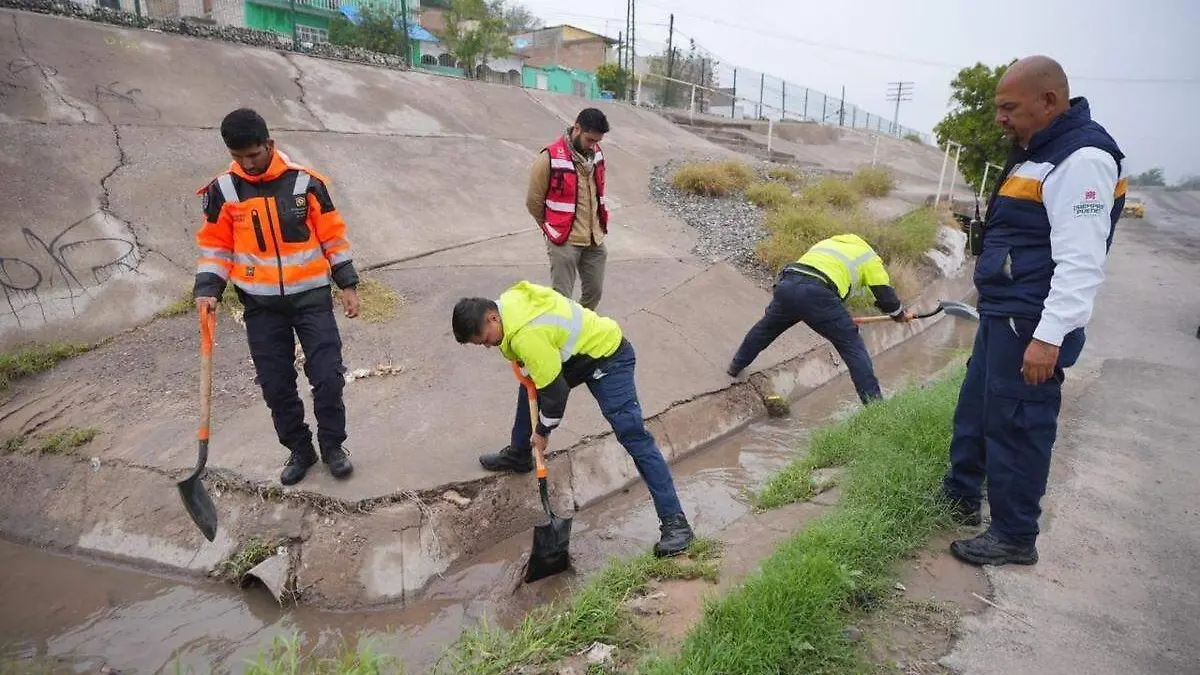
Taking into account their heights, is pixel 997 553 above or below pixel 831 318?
below

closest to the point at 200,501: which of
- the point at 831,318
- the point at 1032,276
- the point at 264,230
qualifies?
the point at 264,230

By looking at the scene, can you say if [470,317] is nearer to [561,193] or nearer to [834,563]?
[834,563]

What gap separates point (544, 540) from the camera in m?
3.33

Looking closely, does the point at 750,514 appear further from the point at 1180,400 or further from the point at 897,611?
the point at 1180,400

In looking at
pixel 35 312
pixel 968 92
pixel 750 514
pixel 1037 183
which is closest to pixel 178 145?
pixel 35 312

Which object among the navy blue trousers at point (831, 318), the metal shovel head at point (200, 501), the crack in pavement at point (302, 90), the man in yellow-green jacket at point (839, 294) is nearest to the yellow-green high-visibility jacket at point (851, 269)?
the man in yellow-green jacket at point (839, 294)

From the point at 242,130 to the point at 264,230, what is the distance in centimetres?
48

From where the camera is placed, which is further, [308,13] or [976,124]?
[308,13]

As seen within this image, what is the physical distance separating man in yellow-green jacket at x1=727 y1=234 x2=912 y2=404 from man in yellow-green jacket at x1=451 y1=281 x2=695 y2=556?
2112 millimetres

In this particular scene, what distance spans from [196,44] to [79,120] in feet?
9.09

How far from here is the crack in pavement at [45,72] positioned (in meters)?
6.71

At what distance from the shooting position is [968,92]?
17438 millimetres

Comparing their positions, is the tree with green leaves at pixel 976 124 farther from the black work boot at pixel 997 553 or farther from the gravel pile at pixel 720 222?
the black work boot at pixel 997 553

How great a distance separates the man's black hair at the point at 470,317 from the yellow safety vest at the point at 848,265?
304 cm
